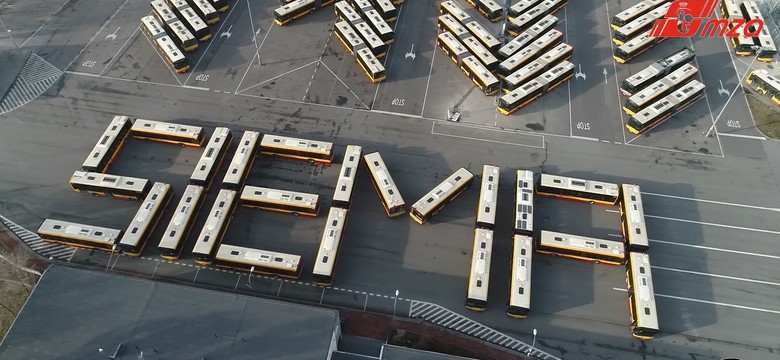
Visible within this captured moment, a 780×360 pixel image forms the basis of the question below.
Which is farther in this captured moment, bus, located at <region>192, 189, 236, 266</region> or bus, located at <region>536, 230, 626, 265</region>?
bus, located at <region>536, 230, 626, 265</region>

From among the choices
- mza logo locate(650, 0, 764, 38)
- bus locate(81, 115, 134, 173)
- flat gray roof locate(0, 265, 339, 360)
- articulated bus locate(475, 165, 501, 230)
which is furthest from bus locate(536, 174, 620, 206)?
bus locate(81, 115, 134, 173)

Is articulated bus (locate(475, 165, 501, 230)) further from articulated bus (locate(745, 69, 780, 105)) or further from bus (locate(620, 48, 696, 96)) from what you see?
articulated bus (locate(745, 69, 780, 105))

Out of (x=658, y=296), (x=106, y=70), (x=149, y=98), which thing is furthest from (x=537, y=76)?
(x=106, y=70)

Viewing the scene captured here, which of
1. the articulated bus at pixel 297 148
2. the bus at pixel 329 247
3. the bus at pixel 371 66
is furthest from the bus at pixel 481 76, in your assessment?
the bus at pixel 329 247

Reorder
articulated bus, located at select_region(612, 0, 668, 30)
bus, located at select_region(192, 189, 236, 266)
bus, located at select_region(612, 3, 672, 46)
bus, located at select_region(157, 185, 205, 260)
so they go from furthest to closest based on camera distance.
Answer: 1. articulated bus, located at select_region(612, 0, 668, 30)
2. bus, located at select_region(612, 3, 672, 46)
3. bus, located at select_region(157, 185, 205, 260)
4. bus, located at select_region(192, 189, 236, 266)

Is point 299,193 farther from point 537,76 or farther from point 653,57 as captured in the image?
point 653,57

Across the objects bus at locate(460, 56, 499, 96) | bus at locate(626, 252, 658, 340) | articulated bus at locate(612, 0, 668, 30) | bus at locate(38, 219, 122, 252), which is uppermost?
articulated bus at locate(612, 0, 668, 30)

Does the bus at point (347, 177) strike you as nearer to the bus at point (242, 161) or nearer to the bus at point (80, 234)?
the bus at point (242, 161)
